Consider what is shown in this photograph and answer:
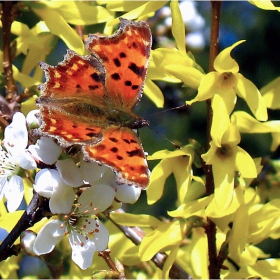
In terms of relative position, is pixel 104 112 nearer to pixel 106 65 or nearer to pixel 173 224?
pixel 106 65

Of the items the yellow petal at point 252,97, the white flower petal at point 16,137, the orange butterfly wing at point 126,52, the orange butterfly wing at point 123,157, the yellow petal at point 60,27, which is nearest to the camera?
the orange butterfly wing at point 123,157

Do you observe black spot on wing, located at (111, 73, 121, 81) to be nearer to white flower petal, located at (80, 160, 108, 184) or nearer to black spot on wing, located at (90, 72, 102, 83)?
black spot on wing, located at (90, 72, 102, 83)

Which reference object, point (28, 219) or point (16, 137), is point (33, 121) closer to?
point (16, 137)

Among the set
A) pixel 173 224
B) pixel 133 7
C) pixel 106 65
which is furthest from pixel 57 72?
pixel 173 224

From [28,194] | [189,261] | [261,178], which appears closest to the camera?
[28,194]

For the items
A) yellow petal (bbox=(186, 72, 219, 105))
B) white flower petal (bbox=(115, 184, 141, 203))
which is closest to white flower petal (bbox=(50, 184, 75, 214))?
white flower petal (bbox=(115, 184, 141, 203))

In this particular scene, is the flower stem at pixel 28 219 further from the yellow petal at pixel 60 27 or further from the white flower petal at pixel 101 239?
the yellow petal at pixel 60 27

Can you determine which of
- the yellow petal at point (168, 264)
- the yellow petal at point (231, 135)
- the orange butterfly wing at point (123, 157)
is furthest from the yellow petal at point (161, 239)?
the orange butterfly wing at point (123, 157)
